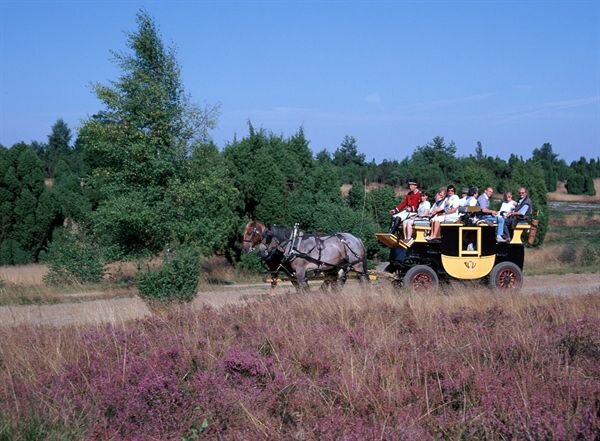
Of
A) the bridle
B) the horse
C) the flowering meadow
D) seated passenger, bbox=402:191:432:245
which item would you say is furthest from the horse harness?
the flowering meadow

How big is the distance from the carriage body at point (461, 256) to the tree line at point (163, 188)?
6.12 metres

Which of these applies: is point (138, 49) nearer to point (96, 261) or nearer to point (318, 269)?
point (96, 261)

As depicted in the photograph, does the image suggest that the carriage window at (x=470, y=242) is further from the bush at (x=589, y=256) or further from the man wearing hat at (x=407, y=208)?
the bush at (x=589, y=256)

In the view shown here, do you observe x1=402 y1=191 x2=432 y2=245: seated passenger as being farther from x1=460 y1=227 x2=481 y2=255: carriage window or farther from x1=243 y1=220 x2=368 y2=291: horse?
x1=243 y1=220 x2=368 y2=291: horse

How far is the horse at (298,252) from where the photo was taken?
15.2 m

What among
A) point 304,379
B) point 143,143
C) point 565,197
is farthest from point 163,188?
point 565,197

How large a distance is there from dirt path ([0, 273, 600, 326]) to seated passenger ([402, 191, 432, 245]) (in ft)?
8.58

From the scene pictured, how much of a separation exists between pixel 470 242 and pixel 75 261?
11.9 meters

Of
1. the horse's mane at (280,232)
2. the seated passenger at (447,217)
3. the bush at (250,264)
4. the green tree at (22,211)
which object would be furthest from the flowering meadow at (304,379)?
the green tree at (22,211)

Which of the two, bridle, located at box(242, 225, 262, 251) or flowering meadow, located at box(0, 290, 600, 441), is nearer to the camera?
flowering meadow, located at box(0, 290, 600, 441)

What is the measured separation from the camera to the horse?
15.2 metres

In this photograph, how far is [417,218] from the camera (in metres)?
16.1

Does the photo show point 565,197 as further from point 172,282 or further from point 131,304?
point 172,282

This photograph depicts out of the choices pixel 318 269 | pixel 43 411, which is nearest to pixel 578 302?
pixel 318 269
